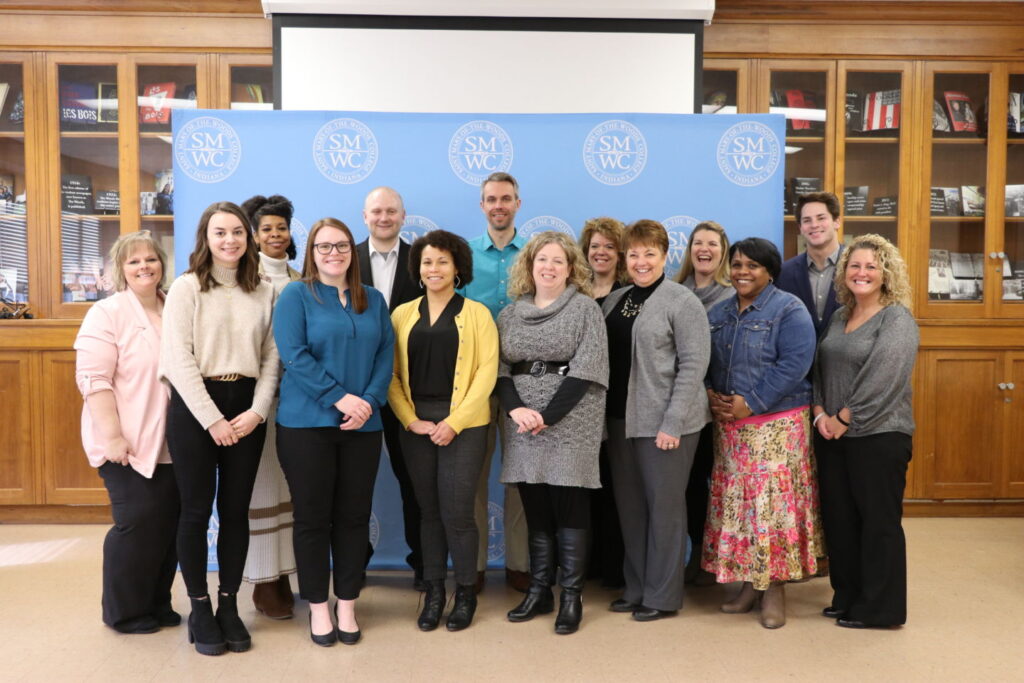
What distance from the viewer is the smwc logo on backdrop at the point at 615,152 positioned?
3654 millimetres

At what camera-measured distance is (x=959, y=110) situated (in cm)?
455

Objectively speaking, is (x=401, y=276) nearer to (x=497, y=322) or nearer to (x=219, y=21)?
(x=497, y=322)

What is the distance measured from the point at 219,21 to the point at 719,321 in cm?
322

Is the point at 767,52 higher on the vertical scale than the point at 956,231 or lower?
higher

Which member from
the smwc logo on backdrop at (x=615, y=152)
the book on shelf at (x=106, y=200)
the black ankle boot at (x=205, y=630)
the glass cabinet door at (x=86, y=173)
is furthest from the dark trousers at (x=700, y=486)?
the book on shelf at (x=106, y=200)

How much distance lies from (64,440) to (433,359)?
2.73 metres

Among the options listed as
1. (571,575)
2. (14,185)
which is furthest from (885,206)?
(14,185)

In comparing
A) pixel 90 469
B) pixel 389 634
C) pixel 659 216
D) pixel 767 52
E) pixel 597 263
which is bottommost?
pixel 389 634

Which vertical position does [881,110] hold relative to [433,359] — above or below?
above

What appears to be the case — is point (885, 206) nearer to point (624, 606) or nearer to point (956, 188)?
point (956, 188)

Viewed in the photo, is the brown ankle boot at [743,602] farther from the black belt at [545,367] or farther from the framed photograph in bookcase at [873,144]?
the framed photograph in bookcase at [873,144]

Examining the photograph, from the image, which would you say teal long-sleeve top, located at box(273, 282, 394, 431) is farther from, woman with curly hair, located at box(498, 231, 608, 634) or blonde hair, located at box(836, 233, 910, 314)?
blonde hair, located at box(836, 233, 910, 314)

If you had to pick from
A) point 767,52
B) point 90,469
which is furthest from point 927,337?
point 90,469

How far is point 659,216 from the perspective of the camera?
3.69 metres
